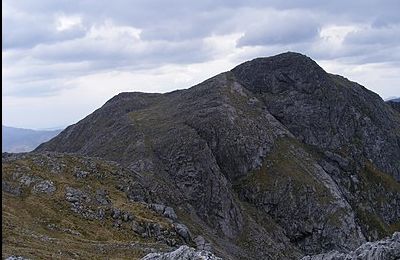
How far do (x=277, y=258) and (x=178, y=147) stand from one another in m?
27.7

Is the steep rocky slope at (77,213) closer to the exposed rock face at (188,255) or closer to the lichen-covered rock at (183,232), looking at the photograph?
the lichen-covered rock at (183,232)

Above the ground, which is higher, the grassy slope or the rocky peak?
the rocky peak

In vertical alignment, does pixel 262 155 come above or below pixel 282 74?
below

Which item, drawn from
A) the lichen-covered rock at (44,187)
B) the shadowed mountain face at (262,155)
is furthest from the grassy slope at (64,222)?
the shadowed mountain face at (262,155)

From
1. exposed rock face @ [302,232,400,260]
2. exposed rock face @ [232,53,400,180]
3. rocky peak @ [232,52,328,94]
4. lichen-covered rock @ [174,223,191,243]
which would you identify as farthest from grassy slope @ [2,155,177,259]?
rocky peak @ [232,52,328,94]

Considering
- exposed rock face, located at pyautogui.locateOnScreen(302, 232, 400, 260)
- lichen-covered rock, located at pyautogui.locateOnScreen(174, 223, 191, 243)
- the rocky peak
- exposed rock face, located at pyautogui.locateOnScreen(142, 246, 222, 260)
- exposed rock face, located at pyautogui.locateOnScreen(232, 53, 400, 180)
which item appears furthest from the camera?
the rocky peak

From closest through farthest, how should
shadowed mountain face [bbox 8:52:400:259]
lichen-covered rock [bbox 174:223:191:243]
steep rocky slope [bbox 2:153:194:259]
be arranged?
steep rocky slope [bbox 2:153:194:259]
lichen-covered rock [bbox 174:223:191:243]
shadowed mountain face [bbox 8:52:400:259]

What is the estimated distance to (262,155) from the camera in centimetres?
Answer: 9875

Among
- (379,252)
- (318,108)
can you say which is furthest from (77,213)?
(318,108)

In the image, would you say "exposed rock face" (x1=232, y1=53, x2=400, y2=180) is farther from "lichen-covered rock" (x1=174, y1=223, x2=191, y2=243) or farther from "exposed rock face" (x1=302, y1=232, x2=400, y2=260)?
"exposed rock face" (x1=302, y1=232, x2=400, y2=260)

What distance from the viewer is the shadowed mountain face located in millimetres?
82000

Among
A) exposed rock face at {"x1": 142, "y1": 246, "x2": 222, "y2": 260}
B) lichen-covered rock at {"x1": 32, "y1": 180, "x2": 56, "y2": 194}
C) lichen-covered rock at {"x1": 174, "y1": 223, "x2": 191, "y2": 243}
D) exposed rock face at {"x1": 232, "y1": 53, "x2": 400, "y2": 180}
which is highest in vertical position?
exposed rock face at {"x1": 232, "y1": 53, "x2": 400, "y2": 180}

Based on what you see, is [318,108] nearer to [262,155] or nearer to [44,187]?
[262,155]

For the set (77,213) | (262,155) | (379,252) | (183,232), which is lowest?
(183,232)
